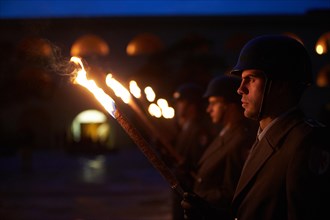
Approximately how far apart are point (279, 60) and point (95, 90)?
1111 millimetres

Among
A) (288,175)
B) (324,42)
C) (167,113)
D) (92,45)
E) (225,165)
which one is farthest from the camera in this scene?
(92,45)

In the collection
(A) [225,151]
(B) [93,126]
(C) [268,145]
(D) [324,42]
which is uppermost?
(D) [324,42]

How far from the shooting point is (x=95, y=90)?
2861 mm

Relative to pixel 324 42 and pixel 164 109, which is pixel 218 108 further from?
pixel 324 42

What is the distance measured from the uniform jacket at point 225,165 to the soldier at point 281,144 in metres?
1.45

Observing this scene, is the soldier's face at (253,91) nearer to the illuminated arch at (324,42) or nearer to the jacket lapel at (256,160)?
the jacket lapel at (256,160)

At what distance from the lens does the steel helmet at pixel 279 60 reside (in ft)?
8.52

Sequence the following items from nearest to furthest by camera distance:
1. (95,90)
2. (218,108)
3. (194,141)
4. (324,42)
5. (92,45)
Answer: (95,90) < (218,108) < (194,141) < (324,42) < (92,45)

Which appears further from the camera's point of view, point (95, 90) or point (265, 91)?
point (95, 90)

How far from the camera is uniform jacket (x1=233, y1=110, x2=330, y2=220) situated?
2076mm

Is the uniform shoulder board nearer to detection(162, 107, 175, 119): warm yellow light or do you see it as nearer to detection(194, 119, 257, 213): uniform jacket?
detection(194, 119, 257, 213): uniform jacket

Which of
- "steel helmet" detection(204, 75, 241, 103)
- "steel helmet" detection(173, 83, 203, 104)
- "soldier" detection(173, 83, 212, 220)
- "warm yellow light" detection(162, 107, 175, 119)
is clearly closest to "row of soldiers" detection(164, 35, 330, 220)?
"steel helmet" detection(204, 75, 241, 103)

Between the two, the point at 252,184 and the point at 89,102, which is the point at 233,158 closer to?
the point at 252,184

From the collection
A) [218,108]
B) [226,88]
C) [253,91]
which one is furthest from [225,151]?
[253,91]
